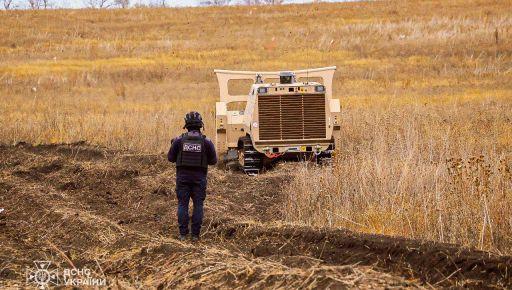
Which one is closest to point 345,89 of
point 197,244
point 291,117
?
point 291,117

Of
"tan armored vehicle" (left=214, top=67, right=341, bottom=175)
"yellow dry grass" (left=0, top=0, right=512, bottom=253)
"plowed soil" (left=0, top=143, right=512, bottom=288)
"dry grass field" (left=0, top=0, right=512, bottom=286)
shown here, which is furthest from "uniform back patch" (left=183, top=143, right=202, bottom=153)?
"tan armored vehicle" (left=214, top=67, right=341, bottom=175)

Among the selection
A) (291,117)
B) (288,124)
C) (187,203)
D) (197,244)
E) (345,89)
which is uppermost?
(345,89)

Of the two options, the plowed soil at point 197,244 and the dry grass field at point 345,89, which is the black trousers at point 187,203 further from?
the dry grass field at point 345,89

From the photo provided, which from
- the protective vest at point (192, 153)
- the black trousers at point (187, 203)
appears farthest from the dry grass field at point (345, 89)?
the protective vest at point (192, 153)

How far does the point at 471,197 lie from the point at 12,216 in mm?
6054

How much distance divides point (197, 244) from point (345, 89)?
2479 centimetres

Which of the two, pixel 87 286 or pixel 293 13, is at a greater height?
pixel 293 13

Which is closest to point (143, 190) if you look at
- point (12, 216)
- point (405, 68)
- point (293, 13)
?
point (12, 216)

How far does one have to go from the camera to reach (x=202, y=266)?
7.59 metres

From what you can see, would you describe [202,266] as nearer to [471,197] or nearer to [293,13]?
[471,197]

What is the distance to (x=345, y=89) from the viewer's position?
3347cm

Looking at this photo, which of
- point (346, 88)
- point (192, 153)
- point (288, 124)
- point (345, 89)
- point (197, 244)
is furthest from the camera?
point (346, 88)

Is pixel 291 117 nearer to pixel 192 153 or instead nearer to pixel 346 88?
pixel 192 153

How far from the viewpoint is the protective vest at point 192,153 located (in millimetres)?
9812
